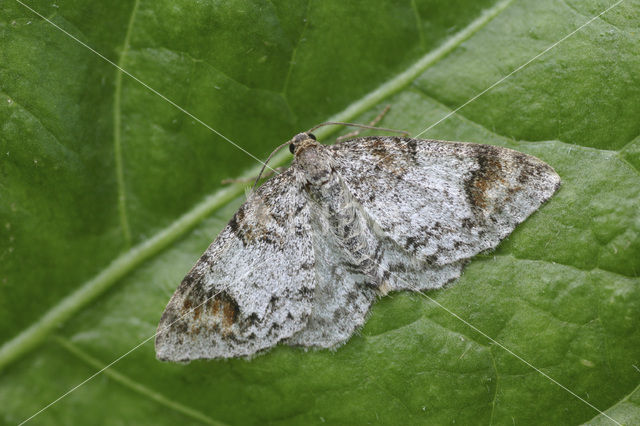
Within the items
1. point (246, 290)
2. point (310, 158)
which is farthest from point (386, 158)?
point (246, 290)

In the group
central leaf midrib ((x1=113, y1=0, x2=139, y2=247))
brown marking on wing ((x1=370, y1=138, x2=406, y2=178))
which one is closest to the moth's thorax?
brown marking on wing ((x1=370, y1=138, x2=406, y2=178))

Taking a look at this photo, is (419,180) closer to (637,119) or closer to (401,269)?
(401,269)

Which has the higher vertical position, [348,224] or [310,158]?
[310,158]

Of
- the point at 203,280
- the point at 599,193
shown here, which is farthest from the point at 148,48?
the point at 599,193

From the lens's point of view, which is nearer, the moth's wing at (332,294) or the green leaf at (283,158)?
the green leaf at (283,158)

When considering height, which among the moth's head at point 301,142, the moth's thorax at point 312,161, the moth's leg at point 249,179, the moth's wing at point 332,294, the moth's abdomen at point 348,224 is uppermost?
the moth's head at point 301,142

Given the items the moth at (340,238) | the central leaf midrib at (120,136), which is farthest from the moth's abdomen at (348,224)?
the central leaf midrib at (120,136)

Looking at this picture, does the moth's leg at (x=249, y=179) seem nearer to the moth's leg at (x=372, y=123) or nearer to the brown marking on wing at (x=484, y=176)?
the moth's leg at (x=372, y=123)

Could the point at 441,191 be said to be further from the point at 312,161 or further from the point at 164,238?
the point at 164,238
